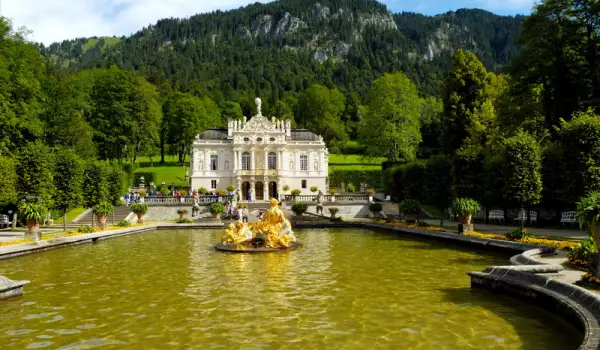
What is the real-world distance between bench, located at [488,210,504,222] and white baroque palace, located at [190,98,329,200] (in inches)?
1152

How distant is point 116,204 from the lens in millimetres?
39750

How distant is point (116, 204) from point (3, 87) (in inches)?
484

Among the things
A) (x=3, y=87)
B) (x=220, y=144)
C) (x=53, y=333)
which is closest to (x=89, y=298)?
(x=53, y=333)

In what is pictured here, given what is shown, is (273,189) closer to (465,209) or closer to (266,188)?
(266,188)

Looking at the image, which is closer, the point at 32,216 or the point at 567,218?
the point at 32,216

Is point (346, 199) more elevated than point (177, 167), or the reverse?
point (177, 167)

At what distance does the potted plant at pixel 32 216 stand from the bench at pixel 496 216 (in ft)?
86.7

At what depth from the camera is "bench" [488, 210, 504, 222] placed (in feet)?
101

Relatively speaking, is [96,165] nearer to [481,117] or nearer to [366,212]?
[366,212]

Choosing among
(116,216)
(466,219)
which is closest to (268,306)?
(466,219)

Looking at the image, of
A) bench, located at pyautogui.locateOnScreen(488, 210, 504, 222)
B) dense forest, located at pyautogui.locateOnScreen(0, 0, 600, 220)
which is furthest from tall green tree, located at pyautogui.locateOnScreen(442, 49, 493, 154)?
bench, located at pyautogui.locateOnScreen(488, 210, 504, 222)

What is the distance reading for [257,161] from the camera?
58438 millimetres

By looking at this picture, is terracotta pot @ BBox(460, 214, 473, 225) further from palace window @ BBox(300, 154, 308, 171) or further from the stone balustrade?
palace window @ BBox(300, 154, 308, 171)

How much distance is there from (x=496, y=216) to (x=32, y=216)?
27.0 m
